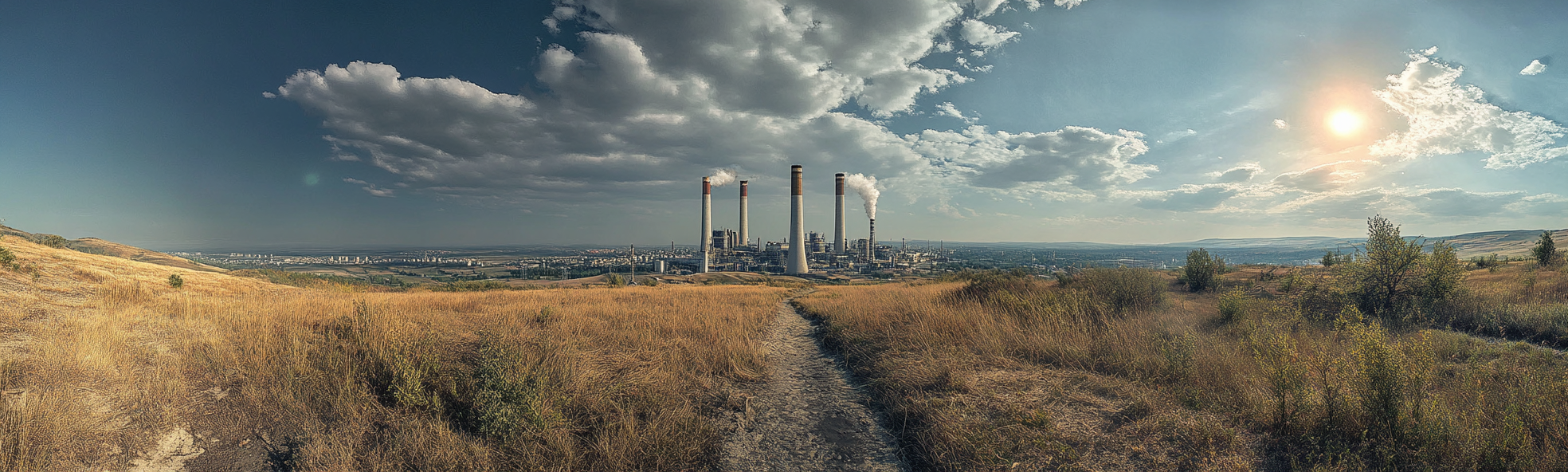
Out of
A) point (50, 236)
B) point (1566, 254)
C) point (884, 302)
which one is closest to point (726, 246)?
point (50, 236)

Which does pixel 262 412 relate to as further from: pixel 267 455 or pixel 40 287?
pixel 40 287

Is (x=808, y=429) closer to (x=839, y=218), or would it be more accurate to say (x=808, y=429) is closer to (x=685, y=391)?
(x=685, y=391)

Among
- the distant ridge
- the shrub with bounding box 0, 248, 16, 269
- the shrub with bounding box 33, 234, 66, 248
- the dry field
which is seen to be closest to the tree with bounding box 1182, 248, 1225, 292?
the distant ridge

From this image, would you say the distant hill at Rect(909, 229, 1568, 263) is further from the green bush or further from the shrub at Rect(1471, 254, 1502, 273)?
the green bush

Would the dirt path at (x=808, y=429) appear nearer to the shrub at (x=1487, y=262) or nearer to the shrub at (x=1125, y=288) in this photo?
the shrub at (x=1125, y=288)

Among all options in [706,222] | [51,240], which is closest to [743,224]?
[706,222]

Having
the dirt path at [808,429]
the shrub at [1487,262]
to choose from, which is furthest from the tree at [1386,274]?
the shrub at [1487,262]
